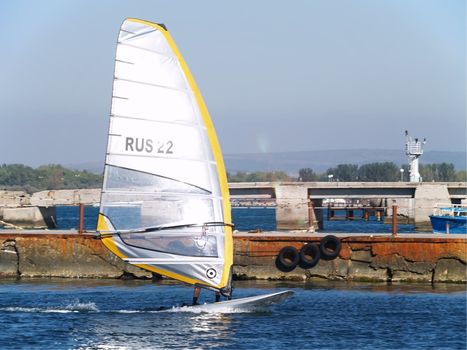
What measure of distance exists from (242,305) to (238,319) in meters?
0.56

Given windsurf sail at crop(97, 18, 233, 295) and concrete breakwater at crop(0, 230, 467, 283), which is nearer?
windsurf sail at crop(97, 18, 233, 295)

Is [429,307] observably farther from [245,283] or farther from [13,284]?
[13,284]

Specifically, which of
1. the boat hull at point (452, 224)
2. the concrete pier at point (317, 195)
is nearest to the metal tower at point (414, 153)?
the concrete pier at point (317, 195)

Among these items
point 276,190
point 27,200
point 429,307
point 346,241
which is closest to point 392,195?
point 276,190

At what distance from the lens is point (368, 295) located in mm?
25938

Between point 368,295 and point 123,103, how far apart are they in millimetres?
8574

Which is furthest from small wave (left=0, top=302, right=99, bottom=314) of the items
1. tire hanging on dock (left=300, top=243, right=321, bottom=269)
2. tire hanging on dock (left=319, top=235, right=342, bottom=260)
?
tire hanging on dock (left=319, top=235, right=342, bottom=260)

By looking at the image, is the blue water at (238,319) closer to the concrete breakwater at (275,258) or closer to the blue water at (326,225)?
the concrete breakwater at (275,258)

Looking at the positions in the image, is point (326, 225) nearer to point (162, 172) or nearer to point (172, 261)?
point (172, 261)

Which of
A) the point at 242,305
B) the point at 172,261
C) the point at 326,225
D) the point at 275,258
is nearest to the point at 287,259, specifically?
the point at 275,258

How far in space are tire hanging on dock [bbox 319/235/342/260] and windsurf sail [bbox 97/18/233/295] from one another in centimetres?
699

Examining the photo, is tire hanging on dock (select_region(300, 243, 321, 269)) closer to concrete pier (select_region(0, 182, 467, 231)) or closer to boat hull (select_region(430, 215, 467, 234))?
boat hull (select_region(430, 215, 467, 234))

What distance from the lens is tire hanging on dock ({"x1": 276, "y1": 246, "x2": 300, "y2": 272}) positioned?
93.6 feet

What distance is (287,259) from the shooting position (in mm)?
→ 28703
